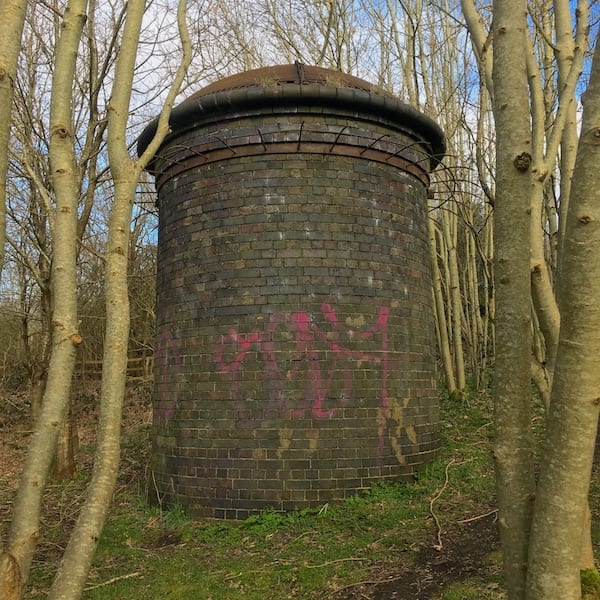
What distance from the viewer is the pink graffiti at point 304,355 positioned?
6.91 m

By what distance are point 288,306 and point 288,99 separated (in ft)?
8.74

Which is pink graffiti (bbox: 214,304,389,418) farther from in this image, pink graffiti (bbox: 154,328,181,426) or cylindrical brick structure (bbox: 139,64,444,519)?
pink graffiti (bbox: 154,328,181,426)

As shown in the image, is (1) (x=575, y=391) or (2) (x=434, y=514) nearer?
(1) (x=575, y=391)

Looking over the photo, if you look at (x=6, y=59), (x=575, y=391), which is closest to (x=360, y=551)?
(x=575, y=391)

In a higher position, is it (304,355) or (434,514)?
(304,355)

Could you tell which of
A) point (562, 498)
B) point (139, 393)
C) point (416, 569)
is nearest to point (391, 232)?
point (416, 569)

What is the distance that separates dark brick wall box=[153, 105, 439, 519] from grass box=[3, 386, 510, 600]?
0.96 feet

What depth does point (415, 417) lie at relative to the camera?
7535mm

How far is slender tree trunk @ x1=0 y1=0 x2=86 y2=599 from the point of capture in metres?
2.58

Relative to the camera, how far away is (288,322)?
7027mm

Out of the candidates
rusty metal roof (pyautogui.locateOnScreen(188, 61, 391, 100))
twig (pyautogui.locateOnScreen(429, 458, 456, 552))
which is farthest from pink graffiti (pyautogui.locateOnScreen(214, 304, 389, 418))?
rusty metal roof (pyautogui.locateOnScreen(188, 61, 391, 100))

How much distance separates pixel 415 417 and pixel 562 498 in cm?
560

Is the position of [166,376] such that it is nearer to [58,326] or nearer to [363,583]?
[363,583]

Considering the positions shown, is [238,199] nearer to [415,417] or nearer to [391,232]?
[391,232]
